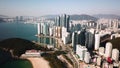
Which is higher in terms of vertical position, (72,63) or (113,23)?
(113,23)

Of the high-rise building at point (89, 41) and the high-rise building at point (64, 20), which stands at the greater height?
the high-rise building at point (64, 20)

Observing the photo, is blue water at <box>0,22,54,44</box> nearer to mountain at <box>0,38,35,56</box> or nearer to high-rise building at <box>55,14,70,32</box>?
mountain at <box>0,38,35,56</box>

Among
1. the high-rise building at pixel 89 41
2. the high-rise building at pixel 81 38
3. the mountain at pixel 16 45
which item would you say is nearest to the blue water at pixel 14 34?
the mountain at pixel 16 45

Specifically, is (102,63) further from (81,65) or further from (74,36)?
(74,36)

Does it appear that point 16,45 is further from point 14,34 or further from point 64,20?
point 64,20

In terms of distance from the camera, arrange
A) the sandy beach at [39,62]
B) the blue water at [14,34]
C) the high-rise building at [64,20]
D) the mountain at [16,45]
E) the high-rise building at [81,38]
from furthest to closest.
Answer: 1. the high-rise building at [64,20]
2. the blue water at [14,34]
3. the high-rise building at [81,38]
4. the mountain at [16,45]
5. the sandy beach at [39,62]

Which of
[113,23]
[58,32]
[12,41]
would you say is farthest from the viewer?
[113,23]

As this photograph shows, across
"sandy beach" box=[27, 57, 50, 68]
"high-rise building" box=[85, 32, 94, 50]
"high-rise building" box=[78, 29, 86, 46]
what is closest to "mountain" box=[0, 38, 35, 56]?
"sandy beach" box=[27, 57, 50, 68]

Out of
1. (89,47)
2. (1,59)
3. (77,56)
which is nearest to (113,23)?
(89,47)

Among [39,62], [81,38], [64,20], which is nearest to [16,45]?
[39,62]

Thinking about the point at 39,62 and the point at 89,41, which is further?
the point at 89,41

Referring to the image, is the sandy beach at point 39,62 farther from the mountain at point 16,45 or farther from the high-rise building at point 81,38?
the high-rise building at point 81,38
